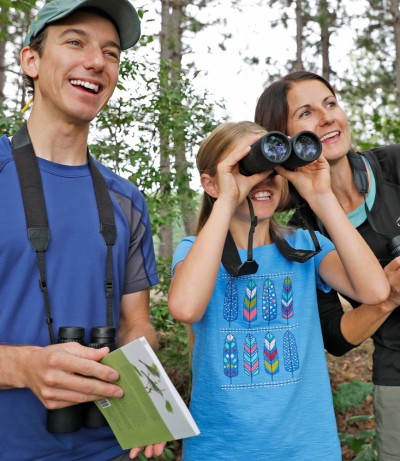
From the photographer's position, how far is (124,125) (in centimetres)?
440

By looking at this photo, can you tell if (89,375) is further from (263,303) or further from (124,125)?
(124,125)

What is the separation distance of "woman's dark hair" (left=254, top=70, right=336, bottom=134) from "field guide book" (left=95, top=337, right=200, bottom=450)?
145 centimetres

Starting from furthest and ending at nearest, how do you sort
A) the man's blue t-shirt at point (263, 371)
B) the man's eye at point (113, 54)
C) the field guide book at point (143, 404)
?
1. the man's eye at point (113, 54)
2. the man's blue t-shirt at point (263, 371)
3. the field guide book at point (143, 404)

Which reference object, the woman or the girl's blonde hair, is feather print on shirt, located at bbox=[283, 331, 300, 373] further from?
the girl's blonde hair

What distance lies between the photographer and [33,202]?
5.27ft

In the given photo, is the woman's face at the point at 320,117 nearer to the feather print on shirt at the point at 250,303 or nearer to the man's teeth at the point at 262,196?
the man's teeth at the point at 262,196

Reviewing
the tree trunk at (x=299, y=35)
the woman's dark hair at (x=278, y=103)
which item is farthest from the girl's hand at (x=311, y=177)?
the tree trunk at (x=299, y=35)

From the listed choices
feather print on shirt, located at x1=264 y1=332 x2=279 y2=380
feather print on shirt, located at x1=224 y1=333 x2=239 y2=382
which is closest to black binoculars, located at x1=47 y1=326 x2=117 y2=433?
feather print on shirt, located at x1=224 y1=333 x2=239 y2=382

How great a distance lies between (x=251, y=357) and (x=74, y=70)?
115 cm

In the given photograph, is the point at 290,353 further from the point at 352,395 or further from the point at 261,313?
the point at 352,395

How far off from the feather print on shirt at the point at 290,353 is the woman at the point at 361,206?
0.30 m

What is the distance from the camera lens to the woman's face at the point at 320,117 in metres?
2.35

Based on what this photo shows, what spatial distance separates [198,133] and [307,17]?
431 inches

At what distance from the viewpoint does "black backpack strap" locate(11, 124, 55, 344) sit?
5.09 ft
